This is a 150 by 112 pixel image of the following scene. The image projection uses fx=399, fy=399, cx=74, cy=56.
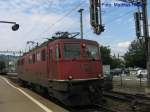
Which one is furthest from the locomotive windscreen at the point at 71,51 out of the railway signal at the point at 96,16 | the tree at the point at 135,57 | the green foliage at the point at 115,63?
the green foliage at the point at 115,63

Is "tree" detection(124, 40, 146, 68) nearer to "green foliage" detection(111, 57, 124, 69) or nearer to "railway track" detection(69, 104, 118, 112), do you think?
"green foliage" detection(111, 57, 124, 69)

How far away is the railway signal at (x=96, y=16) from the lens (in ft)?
110

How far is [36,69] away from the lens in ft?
82.9

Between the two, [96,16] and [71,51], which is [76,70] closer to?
[71,51]

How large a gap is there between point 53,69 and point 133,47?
274 ft

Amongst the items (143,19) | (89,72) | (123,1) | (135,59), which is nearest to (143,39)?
(143,19)

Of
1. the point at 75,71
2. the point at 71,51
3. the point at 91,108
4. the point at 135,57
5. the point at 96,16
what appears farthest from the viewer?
the point at 135,57

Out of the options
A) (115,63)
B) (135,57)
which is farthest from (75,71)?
(115,63)

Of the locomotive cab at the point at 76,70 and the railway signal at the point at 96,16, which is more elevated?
the railway signal at the point at 96,16

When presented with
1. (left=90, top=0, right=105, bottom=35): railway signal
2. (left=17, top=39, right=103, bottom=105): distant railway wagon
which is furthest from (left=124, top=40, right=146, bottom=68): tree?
(left=17, top=39, right=103, bottom=105): distant railway wagon

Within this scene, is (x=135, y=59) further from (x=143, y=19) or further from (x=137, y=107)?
(x=137, y=107)

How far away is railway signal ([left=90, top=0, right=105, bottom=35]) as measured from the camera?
33.5m

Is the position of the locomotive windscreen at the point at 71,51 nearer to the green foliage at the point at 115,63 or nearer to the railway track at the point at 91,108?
the railway track at the point at 91,108

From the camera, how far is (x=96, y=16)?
113 feet
